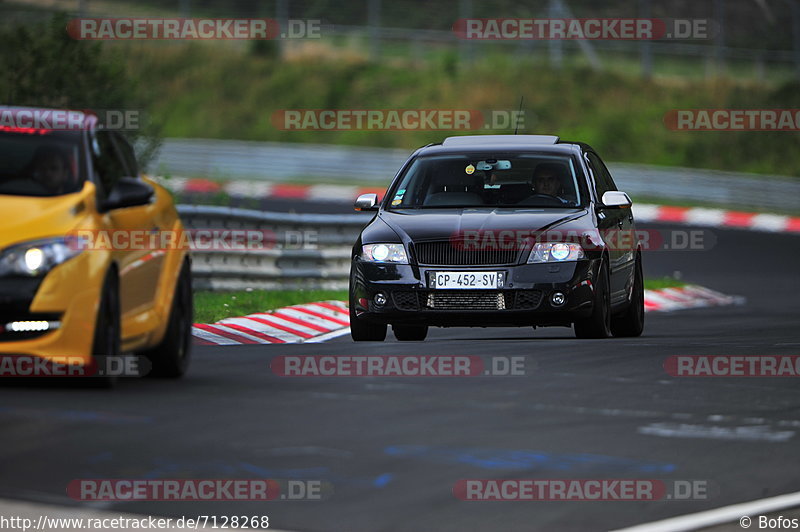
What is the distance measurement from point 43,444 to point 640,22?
44.8m

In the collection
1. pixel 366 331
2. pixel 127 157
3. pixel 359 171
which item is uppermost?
pixel 127 157

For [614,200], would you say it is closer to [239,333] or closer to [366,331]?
[366,331]

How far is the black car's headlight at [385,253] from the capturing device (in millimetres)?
13719

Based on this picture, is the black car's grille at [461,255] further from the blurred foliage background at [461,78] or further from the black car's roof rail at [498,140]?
the blurred foliage background at [461,78]

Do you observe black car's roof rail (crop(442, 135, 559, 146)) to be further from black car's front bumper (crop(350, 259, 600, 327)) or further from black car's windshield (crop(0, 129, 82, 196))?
black car's windshield (crop(0, 129, 82, 196))

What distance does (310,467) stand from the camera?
803 cm

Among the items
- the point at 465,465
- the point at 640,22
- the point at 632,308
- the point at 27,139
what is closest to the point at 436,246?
the point at 632,308

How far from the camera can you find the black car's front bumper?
44.2 ft

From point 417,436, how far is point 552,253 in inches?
190

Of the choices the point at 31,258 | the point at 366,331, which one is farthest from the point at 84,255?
the point at 366,331

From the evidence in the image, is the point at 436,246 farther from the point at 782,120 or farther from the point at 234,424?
the point at 782,120

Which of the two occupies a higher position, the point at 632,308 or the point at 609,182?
the point at 609,182

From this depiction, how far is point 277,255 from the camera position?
20.5m

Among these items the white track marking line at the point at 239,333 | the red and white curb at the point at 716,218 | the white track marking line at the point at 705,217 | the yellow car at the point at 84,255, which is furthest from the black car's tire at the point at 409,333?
the white track marking line at the point at 705,217
